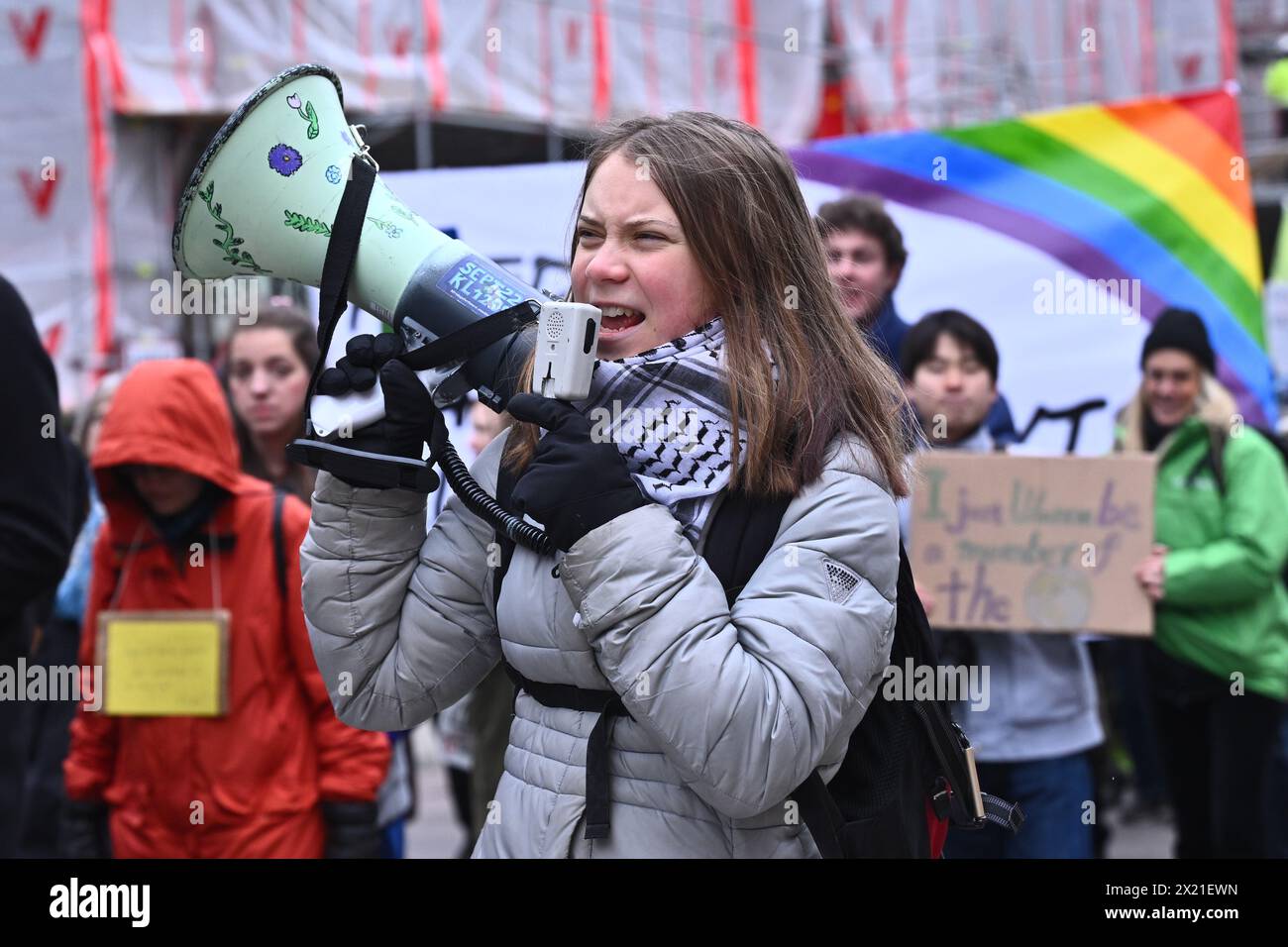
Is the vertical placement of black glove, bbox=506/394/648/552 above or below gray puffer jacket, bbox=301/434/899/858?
above

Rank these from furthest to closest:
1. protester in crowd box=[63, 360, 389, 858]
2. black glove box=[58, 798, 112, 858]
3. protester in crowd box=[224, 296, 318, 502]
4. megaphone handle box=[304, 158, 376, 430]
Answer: protester in crowd box=[224, 296, 318, 502], black glove box=[58, 798, 112, 858], protester in crowd box=[63, 360, 389, 858], megaphone handle box=[304, 158, 376, 430]

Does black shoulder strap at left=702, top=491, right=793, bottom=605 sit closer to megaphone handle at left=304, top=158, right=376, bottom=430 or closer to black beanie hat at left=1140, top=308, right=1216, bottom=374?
megaphone handle at left=304, top=158, right=376, bottom=430

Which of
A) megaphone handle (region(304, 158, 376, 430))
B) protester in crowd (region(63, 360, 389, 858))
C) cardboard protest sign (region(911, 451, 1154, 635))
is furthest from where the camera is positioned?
cardboard protest sign (region(911, 451, 1154, 635))

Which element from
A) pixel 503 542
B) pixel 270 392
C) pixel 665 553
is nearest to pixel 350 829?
pixel 270 392

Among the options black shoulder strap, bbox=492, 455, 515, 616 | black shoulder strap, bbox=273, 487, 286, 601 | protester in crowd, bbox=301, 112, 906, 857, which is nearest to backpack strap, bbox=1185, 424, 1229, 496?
black shoulder strap, bbox=273, 487, 286, 601

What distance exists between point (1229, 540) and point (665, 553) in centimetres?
306

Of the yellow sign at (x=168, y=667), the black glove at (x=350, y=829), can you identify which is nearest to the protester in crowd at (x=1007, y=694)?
the black glove at (x=350, y=829)

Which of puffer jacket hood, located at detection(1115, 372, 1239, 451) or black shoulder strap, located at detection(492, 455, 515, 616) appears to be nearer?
black shoulder strap, located at detection(492, 455, 515, 616)

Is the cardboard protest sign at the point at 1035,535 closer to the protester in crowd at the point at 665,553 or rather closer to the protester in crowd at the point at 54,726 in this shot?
the protester in crowd at the point at 665,553

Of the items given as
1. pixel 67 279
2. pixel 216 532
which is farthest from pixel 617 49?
pixel 216 532

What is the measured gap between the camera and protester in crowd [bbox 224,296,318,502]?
4387 mm

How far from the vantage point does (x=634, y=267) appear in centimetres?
204

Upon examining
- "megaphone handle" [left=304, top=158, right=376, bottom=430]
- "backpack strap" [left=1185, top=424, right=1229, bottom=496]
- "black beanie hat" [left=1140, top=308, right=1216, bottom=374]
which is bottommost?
"backpack strap" [left=1185, top=424, right=1229, bottom=496]

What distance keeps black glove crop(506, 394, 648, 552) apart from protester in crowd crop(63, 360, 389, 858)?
170 centimetres
